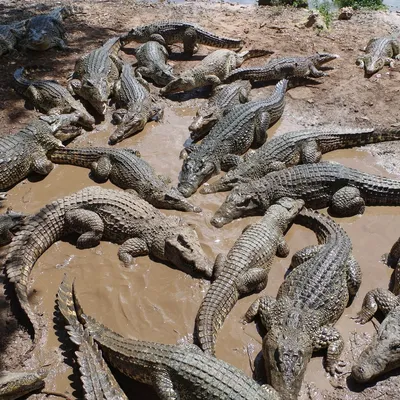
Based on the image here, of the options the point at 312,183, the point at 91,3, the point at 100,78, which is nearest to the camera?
the point at 312,183

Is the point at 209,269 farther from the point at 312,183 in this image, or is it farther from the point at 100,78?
the point at 100,78

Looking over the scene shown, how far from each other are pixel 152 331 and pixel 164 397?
93 cm

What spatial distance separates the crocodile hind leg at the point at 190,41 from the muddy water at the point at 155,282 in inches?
186

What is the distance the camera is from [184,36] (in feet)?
34.2

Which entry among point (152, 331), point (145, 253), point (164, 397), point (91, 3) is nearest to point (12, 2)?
point (91, 3)

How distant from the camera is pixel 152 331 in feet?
15.5

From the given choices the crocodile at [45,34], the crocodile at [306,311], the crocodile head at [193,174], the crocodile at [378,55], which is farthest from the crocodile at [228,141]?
the crocodile at [45,34]

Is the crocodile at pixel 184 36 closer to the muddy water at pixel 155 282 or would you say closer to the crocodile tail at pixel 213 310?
the muddy water at pixel 155 282

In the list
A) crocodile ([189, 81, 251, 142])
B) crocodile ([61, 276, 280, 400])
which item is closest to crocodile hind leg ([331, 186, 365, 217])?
crocodile ([189, 81, 251, 142])

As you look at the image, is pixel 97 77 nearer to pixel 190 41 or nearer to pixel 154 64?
pixel 154 64

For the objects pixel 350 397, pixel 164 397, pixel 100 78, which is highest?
pixel 100 78

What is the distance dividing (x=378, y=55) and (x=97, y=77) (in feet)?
19.5

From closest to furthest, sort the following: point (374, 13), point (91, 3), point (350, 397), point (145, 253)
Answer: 1. point (350, 397)
2. point (145, 253)
3. point (374, 13)
4. point (91, 3)

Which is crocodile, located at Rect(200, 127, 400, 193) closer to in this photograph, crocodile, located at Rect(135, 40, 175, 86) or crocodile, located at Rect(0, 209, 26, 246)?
crocodile, located at Rect(0, 209, 26, 246)
